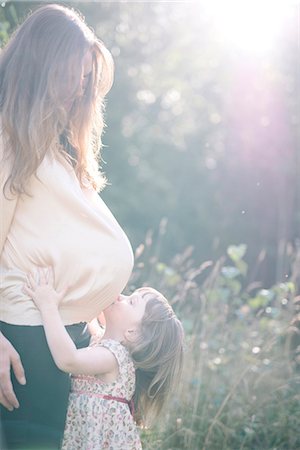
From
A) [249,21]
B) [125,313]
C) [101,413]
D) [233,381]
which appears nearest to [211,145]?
[249,21]

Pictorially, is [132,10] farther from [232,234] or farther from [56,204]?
[56,204]

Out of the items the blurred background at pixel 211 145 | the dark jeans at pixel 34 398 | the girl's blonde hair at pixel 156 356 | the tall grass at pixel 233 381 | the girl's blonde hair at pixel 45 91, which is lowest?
the blurred background at pixel 211 145

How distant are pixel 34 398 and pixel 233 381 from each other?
83.0 inches

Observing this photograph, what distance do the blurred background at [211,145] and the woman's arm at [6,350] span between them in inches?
87.4

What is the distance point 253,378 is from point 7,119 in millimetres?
2580

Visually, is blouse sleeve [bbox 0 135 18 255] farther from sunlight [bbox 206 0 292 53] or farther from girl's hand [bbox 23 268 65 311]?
sunlight [bbox 206 0 292 53]

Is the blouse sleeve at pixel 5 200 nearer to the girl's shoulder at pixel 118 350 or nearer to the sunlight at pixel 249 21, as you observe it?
the girl's shoulder at pixel 118 350

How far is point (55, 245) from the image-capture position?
Result: 8.63ft

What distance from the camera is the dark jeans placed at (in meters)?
2.62

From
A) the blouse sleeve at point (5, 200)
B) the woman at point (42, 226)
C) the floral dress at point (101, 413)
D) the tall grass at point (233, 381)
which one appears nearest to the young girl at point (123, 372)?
the floral dress at point (101, 413)

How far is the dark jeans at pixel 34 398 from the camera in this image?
2625mm

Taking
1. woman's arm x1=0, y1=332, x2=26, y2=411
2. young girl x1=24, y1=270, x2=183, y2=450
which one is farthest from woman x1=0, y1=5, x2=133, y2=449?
young girl x1=24, y1=270, x2=183, y2=450

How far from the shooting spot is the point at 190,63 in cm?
1306

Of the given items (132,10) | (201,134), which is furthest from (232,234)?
(132,10)
